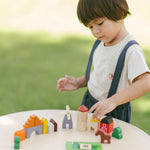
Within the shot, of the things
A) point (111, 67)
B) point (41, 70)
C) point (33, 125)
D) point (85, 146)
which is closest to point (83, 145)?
point (85, 146)

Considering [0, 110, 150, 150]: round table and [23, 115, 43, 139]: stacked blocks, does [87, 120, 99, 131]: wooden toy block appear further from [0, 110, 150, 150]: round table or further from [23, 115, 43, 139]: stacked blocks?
[23, 115, 43, 139]: stacked blocks

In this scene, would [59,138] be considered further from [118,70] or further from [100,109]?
[118,70]

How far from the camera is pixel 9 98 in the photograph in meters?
3.15

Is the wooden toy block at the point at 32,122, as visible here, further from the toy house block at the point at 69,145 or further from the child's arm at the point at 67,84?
the child's arm at the point at 67,84

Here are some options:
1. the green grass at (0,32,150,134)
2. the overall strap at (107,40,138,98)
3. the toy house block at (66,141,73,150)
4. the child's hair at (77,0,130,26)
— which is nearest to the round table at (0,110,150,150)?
the toy house block at (66,141,73,150)

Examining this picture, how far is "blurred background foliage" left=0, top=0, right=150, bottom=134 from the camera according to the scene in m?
3.13

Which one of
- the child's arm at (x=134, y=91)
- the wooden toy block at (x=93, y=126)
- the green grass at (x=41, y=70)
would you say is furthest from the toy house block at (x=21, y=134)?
the green grass at (x=41, y=70)

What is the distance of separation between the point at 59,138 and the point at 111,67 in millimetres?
487

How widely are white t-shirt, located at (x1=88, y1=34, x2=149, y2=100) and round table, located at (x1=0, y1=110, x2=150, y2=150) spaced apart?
22cm

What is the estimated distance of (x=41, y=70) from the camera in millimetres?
3777

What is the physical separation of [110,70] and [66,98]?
1582 mm

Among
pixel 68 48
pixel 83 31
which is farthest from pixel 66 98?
pixel 83 31

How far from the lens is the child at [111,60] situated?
4.91 ft

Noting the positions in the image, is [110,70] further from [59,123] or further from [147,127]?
[147,127]
